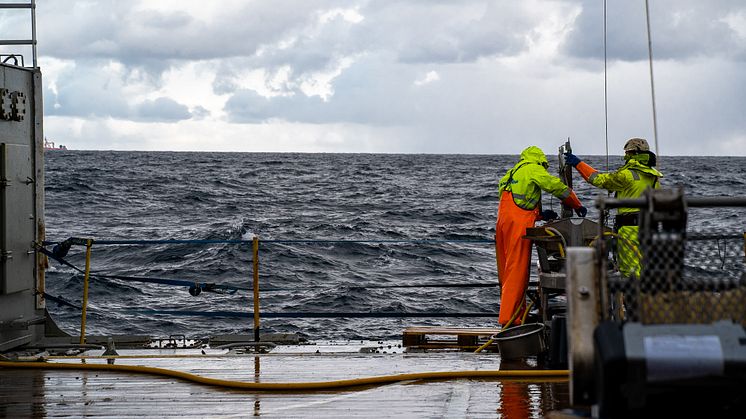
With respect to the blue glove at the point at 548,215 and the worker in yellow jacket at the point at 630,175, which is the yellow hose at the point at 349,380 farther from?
the blue glove at the point at 548,215

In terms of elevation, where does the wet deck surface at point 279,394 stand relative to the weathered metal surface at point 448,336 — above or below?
below

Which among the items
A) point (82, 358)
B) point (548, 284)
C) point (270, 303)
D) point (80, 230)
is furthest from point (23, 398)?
point (80, 230)

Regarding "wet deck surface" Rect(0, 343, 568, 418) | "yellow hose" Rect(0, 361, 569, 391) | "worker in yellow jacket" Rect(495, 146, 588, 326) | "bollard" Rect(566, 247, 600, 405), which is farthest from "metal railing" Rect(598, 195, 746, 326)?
"worker in yellow jacket" Rect(495, 146, 588, 326)

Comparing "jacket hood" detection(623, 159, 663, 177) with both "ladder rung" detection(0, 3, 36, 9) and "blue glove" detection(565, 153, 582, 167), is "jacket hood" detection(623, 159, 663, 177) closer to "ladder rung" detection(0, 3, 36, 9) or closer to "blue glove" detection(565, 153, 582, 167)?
"blue glove" detection(565, 153, 582, 167)

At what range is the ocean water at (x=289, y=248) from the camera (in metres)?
15.9

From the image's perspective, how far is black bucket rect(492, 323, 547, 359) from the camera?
7.55 metres

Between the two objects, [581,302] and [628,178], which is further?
[628,178]

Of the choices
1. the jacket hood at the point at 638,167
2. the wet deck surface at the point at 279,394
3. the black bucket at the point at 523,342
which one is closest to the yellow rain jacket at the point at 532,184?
the jacket hood at the point at 638,167

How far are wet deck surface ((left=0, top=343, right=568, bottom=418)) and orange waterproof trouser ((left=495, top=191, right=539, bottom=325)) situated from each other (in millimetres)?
439

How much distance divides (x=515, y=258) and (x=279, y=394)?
8.17 feet

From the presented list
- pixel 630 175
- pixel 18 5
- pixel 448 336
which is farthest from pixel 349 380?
pixel 18 5

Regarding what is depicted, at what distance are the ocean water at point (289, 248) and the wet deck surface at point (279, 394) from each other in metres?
1.24

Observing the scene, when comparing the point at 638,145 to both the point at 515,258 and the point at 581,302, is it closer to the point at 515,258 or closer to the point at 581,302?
the point at 515,258

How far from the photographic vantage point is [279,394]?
21.0 ft
